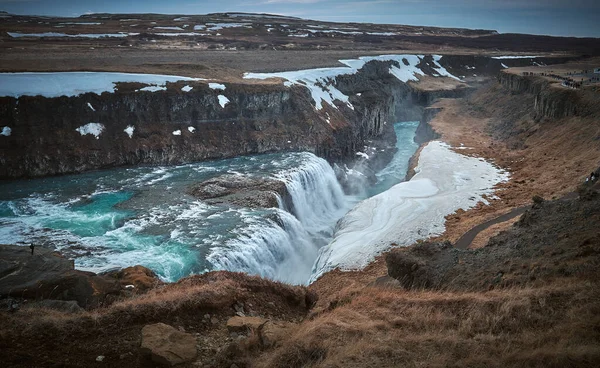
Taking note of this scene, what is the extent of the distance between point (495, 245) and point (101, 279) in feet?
55.5

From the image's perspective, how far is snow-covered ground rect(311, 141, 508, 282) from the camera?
90.5 feet

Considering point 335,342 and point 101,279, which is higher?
point 335,342

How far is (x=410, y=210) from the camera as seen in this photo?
32719mm

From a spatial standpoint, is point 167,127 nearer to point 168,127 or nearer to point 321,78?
point 168,127

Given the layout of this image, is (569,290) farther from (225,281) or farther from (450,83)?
(450,83)

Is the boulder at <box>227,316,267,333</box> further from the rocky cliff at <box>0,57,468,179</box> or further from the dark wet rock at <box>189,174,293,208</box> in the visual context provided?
the rocky cliff at <box>0,57,468,179</box>

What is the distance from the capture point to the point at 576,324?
9586mm

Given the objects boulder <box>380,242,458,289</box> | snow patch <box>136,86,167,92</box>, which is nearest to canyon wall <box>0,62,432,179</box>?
snow patch <box>136,86,167,92</box>

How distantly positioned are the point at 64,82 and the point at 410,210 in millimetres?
34749

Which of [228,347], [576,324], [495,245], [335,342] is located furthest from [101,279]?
[495,245]

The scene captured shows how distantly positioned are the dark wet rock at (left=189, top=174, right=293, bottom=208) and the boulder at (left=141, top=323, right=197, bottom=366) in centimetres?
2154

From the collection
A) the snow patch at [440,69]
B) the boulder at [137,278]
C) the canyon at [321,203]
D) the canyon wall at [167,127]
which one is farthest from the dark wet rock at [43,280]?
the snow patch at [440,69]

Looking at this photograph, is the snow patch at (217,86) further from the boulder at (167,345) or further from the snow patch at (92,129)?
the boulder at (167,345)

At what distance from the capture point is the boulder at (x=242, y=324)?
11.9 m
